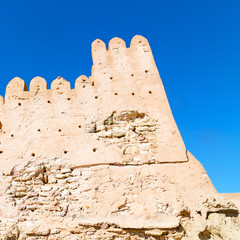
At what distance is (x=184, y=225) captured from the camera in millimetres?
5027

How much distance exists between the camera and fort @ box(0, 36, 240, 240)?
499 centimetres

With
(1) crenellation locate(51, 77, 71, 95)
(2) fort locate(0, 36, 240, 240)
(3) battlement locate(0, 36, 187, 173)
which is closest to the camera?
(2) fort locate(0, 36, 240, 240)

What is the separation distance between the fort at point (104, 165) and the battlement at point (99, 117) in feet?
0.09

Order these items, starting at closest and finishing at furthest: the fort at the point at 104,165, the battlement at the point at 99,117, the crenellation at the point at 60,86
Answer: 1. the fort at the point at 104,165
2. the battlement at the point at 99,117
3. the crenellation at the point at 60,86

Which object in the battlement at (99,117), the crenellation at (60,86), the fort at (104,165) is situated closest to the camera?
the fort at (104,165)

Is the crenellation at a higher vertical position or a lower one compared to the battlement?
higher

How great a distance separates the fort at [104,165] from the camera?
4.99 m

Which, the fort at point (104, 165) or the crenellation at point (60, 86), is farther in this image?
the crenellation at point (60, 86)

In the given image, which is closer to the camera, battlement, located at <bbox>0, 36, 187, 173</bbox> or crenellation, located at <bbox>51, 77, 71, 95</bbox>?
battlement, located at <bbox>0, 36, 187, 173</bbox>

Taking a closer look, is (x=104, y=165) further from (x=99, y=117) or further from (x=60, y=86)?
(x=60, y=86)

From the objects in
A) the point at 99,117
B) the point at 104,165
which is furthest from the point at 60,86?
the point at 104,165

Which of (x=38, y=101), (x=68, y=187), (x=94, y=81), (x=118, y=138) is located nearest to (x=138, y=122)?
(x=118, y=138)

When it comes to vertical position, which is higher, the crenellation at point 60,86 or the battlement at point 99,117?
the crenellation at point 60,86

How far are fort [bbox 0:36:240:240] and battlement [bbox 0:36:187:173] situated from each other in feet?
0.09
